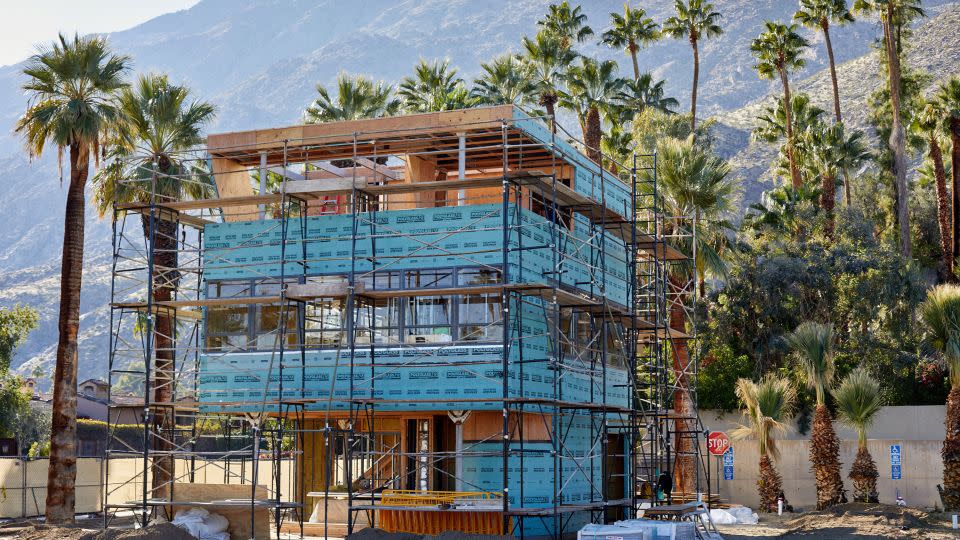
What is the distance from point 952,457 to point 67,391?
2436 cm

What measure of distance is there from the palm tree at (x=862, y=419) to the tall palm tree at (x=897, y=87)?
1779 cm

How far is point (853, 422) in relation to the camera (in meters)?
35.1

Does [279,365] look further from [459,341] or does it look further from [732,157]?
[732,157]

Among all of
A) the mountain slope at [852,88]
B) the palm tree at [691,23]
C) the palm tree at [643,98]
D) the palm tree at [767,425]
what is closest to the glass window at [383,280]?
the palm tree at [767,425]

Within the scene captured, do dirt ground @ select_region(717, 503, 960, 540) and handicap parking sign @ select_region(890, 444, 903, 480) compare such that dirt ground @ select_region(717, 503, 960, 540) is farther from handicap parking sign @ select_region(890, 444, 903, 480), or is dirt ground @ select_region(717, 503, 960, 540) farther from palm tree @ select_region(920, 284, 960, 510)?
handicap parking sign @ select_region(890, 444, 903, 480)

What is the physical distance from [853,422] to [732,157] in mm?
132117

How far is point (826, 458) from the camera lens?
3550 centimetres

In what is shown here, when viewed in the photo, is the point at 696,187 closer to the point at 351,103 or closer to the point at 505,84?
the point at 505,84

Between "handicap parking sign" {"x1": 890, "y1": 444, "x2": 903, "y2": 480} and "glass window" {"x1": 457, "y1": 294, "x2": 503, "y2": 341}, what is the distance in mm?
16761

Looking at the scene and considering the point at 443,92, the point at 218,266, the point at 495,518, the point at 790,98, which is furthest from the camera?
the point at 790,98

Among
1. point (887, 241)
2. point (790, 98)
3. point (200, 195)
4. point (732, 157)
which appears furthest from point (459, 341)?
point (732, 157)

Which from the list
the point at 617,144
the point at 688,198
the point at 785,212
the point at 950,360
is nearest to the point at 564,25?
the point at 617,144

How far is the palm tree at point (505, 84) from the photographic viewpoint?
47875mm

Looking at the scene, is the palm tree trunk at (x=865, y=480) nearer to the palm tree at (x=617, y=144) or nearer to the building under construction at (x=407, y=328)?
the building under construction at (x=407, y=328)
